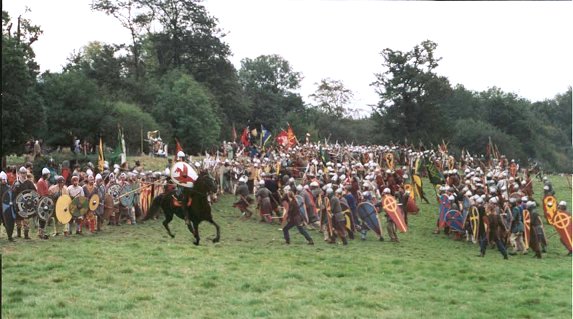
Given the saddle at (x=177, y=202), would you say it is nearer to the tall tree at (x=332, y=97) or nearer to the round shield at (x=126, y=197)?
the round shield at (x=126, y=197)

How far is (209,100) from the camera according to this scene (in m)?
26.4

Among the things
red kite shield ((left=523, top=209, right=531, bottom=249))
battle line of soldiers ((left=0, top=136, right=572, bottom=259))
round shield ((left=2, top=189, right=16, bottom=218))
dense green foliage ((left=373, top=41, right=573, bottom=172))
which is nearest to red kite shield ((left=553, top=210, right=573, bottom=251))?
battle line of soldiers ((left=0, top=136, right=572, bottom=259))

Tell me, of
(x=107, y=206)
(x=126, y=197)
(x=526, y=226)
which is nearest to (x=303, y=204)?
(x=126, y=197)

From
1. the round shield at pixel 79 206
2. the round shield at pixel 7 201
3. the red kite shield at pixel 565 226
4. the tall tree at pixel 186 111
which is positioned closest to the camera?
the round shield at pixel 7 201

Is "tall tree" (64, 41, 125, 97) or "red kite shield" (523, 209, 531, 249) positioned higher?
"tall tree" (64, 41, 125, 97)

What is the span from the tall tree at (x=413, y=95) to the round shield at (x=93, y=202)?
33451 millimetres

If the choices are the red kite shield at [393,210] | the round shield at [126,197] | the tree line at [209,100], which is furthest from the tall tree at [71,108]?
the red kite shield at [393,210]

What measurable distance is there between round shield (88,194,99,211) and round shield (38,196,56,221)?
2.47 feet

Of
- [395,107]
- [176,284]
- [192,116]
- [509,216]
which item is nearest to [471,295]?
[176,284]

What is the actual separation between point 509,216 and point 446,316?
7098 mm

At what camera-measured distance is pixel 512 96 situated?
179 feet

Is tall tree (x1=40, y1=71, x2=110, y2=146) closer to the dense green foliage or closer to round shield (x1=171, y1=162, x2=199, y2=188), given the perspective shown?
round shield (x1=171, y1=162, x2=199, y2=188)

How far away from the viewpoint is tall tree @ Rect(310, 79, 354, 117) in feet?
161

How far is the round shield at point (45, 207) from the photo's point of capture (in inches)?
511
